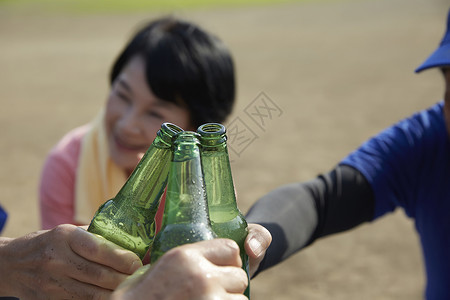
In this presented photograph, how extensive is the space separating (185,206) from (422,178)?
1.47 metres

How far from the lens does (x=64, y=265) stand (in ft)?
3.93

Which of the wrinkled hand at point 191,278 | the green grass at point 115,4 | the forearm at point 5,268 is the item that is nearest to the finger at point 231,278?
the wrinkled hand at point 191,278

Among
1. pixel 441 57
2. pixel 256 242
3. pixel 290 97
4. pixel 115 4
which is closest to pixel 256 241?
pixel 256 242

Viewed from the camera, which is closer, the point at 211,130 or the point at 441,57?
the point at 211,130

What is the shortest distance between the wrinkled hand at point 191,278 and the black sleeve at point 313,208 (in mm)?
835

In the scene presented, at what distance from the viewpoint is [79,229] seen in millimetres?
1183

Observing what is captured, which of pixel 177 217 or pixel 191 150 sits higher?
pixel 191 150

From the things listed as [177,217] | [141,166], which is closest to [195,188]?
[177,217]

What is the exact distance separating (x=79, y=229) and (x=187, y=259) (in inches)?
13.8

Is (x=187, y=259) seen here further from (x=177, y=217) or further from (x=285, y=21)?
(x=285, y=21)

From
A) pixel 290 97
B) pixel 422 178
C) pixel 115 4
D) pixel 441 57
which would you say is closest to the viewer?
pixel 441 57

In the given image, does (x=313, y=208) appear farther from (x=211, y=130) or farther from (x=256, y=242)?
(x=211, y=130)

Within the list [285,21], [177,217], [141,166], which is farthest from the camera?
[285,21]

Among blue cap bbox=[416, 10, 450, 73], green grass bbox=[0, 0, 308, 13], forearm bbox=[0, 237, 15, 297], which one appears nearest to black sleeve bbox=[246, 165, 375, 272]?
blue cap bbox=[416, 10, 450, 73]
